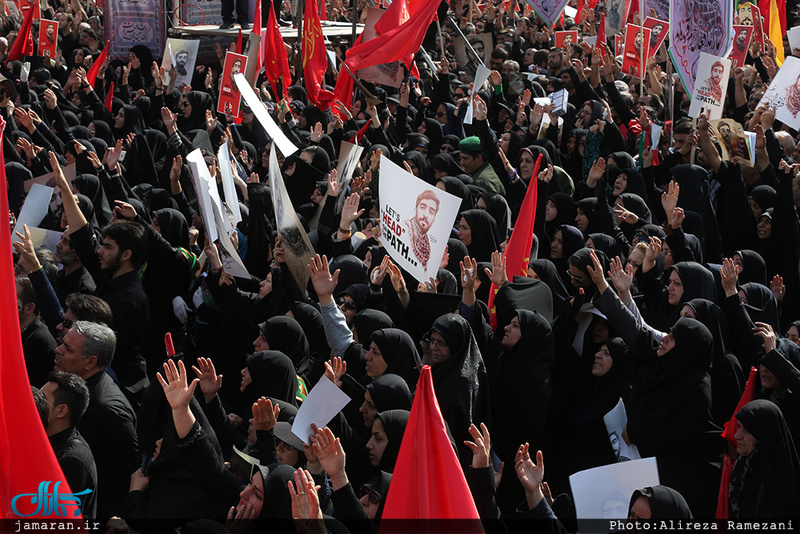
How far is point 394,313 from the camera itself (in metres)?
5.17

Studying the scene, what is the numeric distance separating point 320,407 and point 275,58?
663 centimetres

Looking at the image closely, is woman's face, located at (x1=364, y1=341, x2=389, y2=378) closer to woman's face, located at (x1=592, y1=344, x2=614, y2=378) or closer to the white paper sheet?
the white paper sheet

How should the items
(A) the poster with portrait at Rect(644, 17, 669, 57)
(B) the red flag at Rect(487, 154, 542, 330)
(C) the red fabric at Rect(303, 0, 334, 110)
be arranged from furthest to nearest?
(A) the poster with portrait at Rect(644, 17, 669, 57), (C) the red fabric at Rect(303, 0, 334, 110), (B) the red flag at Rect(487, 154, 542, 330)

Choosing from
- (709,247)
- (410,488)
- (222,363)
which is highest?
(410,488)

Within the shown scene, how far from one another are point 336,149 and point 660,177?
305 centimetres

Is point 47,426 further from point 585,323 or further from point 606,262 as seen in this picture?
point 606,262

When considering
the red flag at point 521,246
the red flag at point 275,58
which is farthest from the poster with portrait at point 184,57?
the red flag at point 521,246

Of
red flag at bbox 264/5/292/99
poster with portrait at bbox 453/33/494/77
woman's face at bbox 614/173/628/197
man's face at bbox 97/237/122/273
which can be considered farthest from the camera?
poster with portrait at bbox 453/33/494/77

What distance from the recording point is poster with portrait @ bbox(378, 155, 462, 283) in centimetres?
517

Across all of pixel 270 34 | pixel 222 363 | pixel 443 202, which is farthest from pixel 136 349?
pixel 270 34

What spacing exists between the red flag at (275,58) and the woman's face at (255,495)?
6.67 metres

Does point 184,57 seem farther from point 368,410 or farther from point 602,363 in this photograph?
point 368,410

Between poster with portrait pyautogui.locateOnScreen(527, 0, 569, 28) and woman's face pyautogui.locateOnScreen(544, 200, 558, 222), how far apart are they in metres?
5.95

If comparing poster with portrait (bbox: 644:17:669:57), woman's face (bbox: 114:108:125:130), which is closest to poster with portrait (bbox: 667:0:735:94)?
poster with portrait (bbox: 644:17:669:57)
